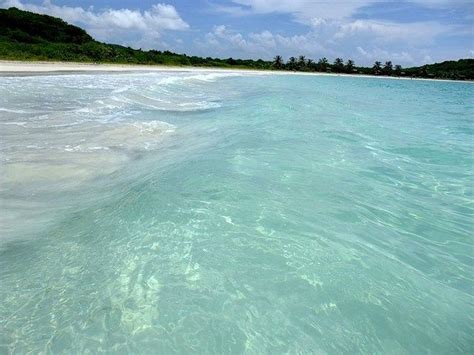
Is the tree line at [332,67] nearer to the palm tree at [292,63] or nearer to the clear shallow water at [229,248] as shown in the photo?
the palm tree at [292,63]

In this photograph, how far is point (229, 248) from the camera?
16.3 feet

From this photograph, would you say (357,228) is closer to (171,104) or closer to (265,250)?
(265,250)

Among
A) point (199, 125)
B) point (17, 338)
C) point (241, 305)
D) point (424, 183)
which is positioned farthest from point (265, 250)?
point (199, 125)

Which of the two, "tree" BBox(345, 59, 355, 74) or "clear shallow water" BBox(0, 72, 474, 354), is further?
"tree" BBox(345, 59, 355, 74)

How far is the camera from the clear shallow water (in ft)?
11.7

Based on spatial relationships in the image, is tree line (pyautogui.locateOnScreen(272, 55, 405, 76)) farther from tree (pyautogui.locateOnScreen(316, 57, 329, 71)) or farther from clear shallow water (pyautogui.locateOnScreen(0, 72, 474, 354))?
clear shallow water (pyautogui.locateOnScreen(0, 72, 474, 354))

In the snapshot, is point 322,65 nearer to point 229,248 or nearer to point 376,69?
point 376,69

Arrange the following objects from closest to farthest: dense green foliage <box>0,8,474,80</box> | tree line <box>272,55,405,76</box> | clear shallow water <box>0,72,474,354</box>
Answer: clear shallow water <box>0,72,474,354</box>, dense green foliage <box>0,8,474,80</box>, tree line <box>272,55,405,76</box>

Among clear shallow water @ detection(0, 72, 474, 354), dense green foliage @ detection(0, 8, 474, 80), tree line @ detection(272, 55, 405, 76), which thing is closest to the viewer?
clear shallow water @ detection(0, 72, 474, 354)

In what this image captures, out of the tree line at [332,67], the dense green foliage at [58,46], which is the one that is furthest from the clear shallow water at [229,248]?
the tree line at [332,67]

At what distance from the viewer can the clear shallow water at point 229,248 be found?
141 inches

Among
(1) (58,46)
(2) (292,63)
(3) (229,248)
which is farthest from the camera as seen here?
(2) (292,63)

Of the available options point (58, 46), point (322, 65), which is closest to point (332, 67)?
point (322, 65)

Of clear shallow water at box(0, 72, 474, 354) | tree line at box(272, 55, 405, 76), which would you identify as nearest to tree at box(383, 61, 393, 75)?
tree line at box(272, 55, 405, 76)
